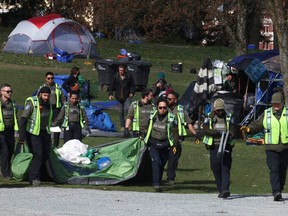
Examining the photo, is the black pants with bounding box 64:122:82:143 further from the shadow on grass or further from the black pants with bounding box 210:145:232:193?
the black pants with bounding box 210:145:232:193

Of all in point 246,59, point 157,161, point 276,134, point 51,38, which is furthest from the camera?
point 51,38

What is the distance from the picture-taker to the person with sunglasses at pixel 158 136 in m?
18.2

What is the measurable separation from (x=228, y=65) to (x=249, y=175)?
26.8 ft

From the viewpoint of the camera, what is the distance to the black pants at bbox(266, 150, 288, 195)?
661 inches

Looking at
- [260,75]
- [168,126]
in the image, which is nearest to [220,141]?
[168,126]

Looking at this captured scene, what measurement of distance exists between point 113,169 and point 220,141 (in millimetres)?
3048

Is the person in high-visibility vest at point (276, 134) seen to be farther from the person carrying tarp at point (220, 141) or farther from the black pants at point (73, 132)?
the black pants at point (73, 132)

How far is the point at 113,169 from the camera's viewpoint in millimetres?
19375

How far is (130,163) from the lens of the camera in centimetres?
1936

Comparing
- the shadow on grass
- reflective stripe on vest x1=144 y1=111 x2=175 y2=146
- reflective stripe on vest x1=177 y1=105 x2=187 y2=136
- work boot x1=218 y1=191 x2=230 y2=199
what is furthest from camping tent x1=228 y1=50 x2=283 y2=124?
work boot x1=218 y1=191 x2=230 y2=199

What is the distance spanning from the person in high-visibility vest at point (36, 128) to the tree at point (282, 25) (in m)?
9.13

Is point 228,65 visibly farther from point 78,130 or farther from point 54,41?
point 54,41

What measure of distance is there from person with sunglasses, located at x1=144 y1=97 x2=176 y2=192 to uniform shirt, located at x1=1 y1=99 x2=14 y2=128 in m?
2.58

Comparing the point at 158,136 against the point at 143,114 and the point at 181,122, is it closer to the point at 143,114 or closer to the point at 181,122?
the point at 181,122
